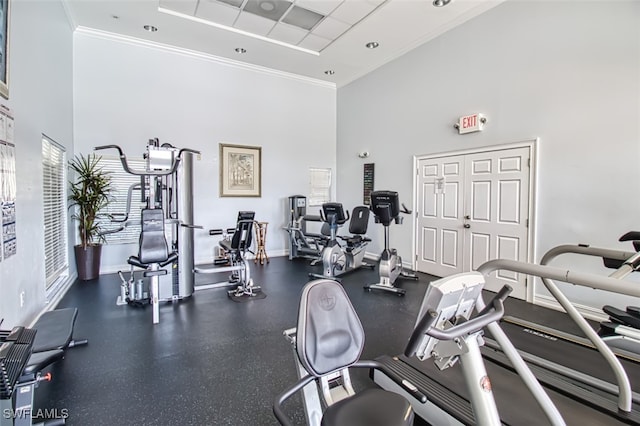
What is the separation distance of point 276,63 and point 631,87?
5.55 meters

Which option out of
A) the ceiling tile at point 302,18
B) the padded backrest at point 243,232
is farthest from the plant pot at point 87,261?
the ceiling tile at point 302,18

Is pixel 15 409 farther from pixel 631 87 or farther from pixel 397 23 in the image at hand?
pixel 397 23

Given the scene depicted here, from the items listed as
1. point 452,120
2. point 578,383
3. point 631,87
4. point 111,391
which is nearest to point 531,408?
point 578,383

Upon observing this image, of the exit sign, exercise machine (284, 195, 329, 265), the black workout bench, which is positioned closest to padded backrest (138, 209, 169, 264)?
the black workout bench

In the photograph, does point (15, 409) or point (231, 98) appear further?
point (231, 98)

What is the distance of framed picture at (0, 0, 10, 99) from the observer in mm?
2271

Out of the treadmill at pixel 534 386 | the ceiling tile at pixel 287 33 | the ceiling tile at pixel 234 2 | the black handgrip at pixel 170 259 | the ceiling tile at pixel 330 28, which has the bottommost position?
the treadmill at pixel 534 386

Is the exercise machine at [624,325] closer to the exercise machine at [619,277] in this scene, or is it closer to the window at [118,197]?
the exercise machine at [619,277]

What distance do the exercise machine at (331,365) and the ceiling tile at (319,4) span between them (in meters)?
4.39

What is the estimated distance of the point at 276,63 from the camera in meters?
6.41

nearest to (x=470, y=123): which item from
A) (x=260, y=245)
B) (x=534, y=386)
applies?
(x=534, y=386)

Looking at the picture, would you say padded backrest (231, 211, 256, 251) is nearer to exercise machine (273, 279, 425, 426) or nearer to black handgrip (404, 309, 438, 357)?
exercise machine (273, 279, 425, 426)

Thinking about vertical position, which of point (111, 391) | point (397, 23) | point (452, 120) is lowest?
point (111, 391)

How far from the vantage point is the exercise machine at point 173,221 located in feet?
12.9
